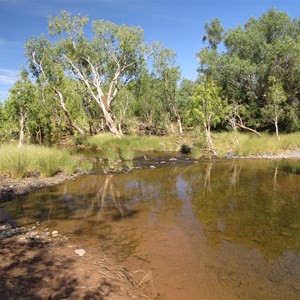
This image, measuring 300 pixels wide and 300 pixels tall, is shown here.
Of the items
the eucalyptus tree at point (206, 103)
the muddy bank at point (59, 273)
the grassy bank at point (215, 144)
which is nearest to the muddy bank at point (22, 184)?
the muddy bank at point (59, 273)

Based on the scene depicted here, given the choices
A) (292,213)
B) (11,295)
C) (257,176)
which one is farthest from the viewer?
(257,176)

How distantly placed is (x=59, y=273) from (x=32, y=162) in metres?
9.32

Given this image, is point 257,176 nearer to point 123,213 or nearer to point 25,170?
point 123,213

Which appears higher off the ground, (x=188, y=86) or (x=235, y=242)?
(x=188, y=86)

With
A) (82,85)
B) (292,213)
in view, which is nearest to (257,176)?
(292,213)

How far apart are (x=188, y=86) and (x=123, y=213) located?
36.9 meters

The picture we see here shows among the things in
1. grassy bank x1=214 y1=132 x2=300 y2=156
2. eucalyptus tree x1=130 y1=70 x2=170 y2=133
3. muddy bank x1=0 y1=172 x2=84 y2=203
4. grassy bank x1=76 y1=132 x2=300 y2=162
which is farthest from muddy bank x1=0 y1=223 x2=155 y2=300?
eucalyptus tree x1=130 y1=70 x2=170 y2=133

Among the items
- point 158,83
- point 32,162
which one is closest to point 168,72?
point 158,83

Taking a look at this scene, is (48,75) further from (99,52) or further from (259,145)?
(259,145)

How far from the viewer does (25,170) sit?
1239cm

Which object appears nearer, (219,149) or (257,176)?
(257,176)

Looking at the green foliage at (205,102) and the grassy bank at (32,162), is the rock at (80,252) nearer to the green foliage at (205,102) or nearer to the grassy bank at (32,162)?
the grassy bank at (32,162)

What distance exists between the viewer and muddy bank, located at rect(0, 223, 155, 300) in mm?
3846

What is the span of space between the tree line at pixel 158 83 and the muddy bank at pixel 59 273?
14.9 m
